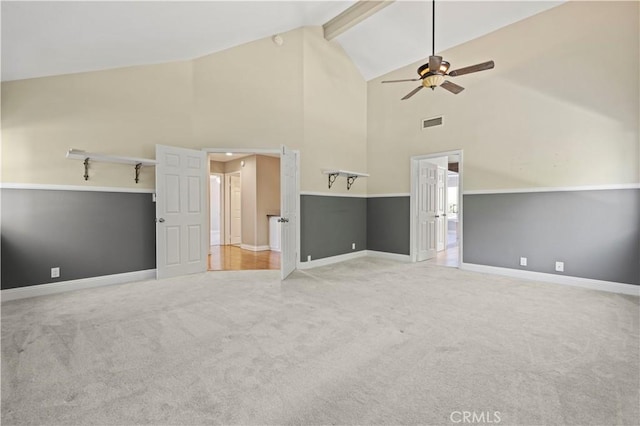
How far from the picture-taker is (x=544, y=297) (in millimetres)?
3627

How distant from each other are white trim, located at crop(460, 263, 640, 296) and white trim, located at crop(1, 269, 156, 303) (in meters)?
5.33

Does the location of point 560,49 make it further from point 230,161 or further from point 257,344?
point 230,161

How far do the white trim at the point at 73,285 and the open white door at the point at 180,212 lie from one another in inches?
10.7

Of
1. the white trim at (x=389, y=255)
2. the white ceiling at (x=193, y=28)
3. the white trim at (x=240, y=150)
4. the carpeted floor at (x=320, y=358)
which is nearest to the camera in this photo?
the carpeted floor at (x=320, y=358)

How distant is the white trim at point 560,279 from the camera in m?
3.82

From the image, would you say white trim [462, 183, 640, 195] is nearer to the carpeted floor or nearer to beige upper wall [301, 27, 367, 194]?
the carpeted floor

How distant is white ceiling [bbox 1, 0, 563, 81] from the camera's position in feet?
9.78

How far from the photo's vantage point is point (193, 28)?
3.97 meters

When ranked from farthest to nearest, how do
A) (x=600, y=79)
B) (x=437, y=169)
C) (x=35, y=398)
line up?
(x=437, y=169) < (x=600, y=79) < (x=35, y=398)

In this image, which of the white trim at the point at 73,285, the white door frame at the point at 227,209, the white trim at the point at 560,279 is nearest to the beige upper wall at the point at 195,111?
the white trim at the point at 73,285

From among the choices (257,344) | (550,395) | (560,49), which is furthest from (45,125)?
(560,49)

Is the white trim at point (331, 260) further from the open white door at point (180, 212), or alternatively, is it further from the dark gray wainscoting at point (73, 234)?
the dark gray wainscoting at point (73, 234)

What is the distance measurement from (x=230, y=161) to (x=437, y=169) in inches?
218

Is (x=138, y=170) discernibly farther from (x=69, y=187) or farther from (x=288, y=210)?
(x=288, y=210)
